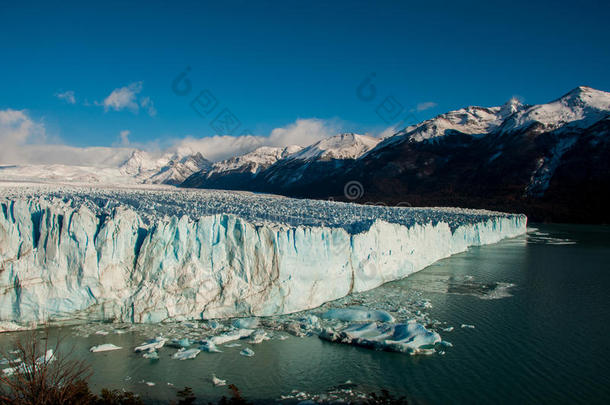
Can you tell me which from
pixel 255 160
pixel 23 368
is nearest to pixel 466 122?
pixel 255 160

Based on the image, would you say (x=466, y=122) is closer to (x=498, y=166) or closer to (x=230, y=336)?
(x=498, y=166)

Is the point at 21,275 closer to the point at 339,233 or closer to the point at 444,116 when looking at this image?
the point at 339,233

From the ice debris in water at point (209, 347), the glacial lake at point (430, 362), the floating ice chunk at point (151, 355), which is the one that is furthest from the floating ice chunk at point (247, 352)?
the floating ice chunk at point (151, 355)

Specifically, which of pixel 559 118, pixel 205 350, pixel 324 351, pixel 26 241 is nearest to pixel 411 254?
pixel 324 351

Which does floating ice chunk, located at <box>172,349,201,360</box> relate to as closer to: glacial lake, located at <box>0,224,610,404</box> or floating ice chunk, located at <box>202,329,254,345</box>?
glacial lake, located at <box>0,224,610,404</box>

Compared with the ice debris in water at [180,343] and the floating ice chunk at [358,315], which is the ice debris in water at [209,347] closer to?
the ice debris in water at [180,343]

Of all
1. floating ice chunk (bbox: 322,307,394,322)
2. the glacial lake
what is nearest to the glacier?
the glacial lake
